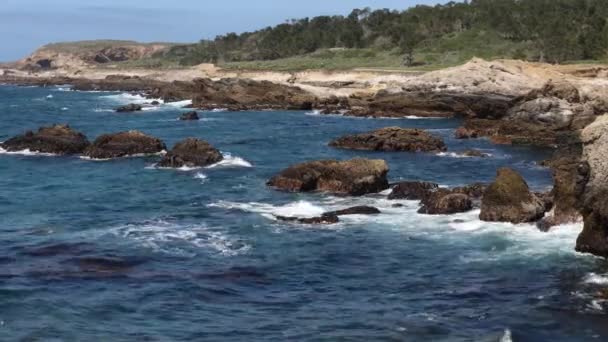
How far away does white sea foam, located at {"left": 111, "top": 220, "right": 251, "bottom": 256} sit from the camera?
28.1 meters

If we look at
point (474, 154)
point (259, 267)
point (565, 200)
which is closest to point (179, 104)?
point (474, 154)

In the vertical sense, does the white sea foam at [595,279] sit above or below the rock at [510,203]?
below

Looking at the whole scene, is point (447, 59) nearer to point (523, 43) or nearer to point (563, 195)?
point (523, 43)

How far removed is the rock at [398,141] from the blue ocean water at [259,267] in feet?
27.7

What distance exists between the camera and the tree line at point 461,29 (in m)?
110

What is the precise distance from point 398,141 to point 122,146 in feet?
60.0

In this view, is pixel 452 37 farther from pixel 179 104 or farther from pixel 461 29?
pixel 179 104

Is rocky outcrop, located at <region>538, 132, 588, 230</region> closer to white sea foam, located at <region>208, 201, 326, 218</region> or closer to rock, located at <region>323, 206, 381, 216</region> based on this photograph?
rock, located at <region>323, 206, 381, 216</region>

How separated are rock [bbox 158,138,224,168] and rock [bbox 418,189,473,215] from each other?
1750cm

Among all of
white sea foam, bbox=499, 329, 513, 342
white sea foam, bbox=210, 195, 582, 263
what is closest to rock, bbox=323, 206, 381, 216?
white sea foam, bbox=210, 195, 582, 263

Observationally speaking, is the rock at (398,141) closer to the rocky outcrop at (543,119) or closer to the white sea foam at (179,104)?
the rocky outcrop at (543,119)

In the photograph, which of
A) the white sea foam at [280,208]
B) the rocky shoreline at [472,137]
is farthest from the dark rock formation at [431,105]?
the white sea foam at [280,208]

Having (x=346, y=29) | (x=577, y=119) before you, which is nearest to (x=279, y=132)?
(x=577, y=119)

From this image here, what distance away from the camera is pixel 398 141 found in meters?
54.2
